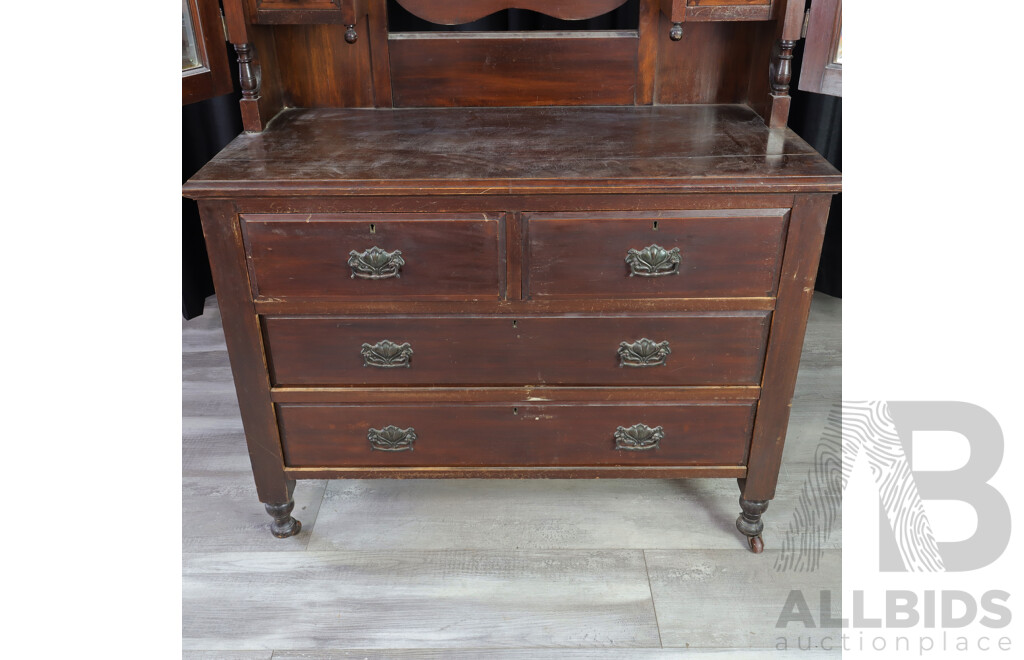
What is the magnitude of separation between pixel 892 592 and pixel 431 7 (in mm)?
1740

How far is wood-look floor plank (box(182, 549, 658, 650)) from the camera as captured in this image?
1.63 meters

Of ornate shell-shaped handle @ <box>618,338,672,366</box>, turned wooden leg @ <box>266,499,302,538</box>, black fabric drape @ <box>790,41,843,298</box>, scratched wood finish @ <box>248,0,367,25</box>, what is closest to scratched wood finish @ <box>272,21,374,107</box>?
scratched wood finish @ <box>248,0,367,25</box>

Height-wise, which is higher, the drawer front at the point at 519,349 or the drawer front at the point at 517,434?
the drawer front at the point at 519,349

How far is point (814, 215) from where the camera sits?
145 cm

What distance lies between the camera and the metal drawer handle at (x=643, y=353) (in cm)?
159

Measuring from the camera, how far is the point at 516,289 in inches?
60.0

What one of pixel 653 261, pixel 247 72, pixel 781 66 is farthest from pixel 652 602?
pixel 247 72

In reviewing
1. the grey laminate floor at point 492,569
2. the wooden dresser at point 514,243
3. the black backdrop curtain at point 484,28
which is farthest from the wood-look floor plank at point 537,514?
the black backdrop curtain at point 484,28

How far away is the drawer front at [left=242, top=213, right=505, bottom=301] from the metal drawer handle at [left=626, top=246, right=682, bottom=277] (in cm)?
27

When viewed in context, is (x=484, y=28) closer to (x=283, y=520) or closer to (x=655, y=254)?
(x=655, y=254)

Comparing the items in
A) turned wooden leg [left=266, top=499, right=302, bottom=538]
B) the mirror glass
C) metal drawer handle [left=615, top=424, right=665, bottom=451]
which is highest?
the mirror glass

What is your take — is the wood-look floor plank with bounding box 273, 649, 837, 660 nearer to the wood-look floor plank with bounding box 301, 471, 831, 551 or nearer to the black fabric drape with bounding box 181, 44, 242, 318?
the wood-look floor plank with bounding box 301, 471, 831, 551

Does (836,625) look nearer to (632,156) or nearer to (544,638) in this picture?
(544,638)

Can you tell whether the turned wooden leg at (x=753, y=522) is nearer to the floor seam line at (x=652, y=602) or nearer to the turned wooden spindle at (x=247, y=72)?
the floor seam line at (x=652, y=602)
